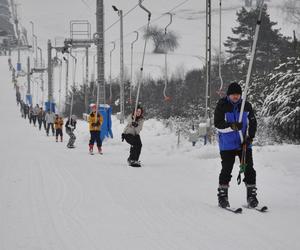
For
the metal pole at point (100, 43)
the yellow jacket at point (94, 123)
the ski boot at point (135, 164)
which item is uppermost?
the metal pole at point (100, 43)

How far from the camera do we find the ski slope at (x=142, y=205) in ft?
18.1

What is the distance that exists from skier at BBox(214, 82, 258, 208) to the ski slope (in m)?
0.34

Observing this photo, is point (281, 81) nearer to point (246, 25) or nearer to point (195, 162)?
point (195, 162)

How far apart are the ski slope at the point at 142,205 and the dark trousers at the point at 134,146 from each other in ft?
1.10

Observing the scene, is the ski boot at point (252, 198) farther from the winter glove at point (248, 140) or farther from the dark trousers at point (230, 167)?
the winter glove at point (248, 140)

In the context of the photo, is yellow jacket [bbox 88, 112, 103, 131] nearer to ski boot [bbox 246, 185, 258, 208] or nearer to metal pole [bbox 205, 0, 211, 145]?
metal pole [bbox 205, 0, 211, 145]

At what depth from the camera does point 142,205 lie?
293 inches

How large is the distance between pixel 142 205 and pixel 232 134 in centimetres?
157

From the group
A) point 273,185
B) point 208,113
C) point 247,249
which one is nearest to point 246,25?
point 208,113

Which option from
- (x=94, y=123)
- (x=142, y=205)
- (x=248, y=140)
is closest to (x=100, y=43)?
(x=94, y=123)

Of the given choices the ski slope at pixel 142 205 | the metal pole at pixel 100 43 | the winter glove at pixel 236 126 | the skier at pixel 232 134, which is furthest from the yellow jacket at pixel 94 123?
the winter glove at pixel 236 126

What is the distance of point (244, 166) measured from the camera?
23.8 feet

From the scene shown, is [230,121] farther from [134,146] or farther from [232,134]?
[134,146]

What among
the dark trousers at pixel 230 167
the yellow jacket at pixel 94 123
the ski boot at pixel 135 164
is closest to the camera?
the dark trousers at pixel 230 167
